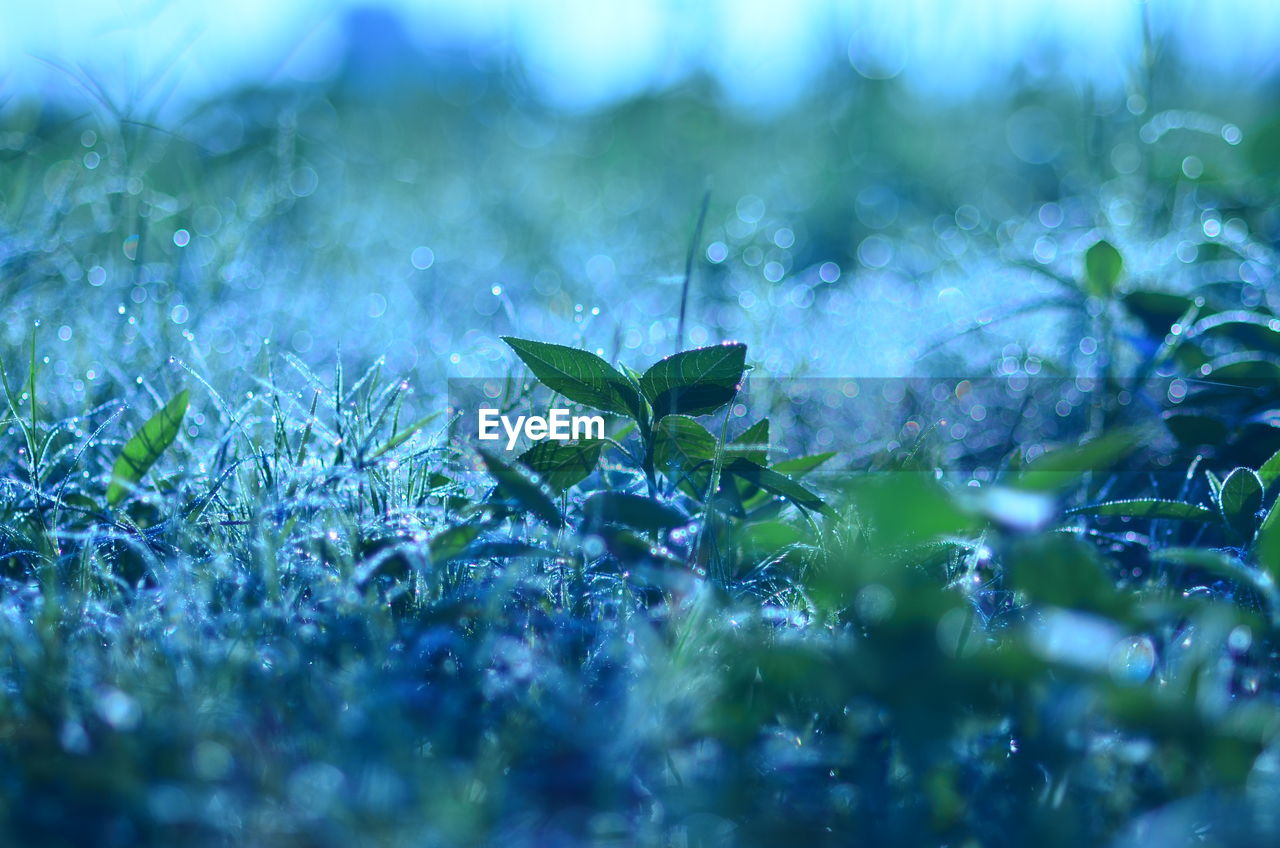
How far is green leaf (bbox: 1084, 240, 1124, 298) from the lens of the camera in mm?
1568

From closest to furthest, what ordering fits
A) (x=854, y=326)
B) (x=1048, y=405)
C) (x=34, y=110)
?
(x=1048, y=405)
(x=854, y=326)
(x=34, y=110)

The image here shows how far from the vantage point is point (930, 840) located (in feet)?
2.74

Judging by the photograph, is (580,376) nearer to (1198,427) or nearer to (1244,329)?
(1198,427)

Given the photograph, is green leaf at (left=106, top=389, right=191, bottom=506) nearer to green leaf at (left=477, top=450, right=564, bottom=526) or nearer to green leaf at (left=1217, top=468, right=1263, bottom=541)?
green leaf at (left=477, top=450, right=564, bottom=526)

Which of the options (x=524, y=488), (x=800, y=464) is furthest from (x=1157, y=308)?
(x=524, y=488)

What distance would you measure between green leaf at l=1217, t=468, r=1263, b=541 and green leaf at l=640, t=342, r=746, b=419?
1.88 ft

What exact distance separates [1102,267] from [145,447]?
1.41 m

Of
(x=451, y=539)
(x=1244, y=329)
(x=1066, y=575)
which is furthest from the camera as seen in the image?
(x=1244, y=329)

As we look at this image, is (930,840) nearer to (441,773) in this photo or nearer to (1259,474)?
(441,773)

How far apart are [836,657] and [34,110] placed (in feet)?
9.75

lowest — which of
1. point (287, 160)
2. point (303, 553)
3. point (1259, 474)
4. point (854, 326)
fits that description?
point (303, 553)

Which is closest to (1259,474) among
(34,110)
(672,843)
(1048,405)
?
(1048,405)

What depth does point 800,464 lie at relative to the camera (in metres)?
1.35

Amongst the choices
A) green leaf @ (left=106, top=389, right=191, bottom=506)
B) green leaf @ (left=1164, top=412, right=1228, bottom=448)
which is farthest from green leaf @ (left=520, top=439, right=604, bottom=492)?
green leaf @ (left=1164, top=412, right=1228, bottom=448)
